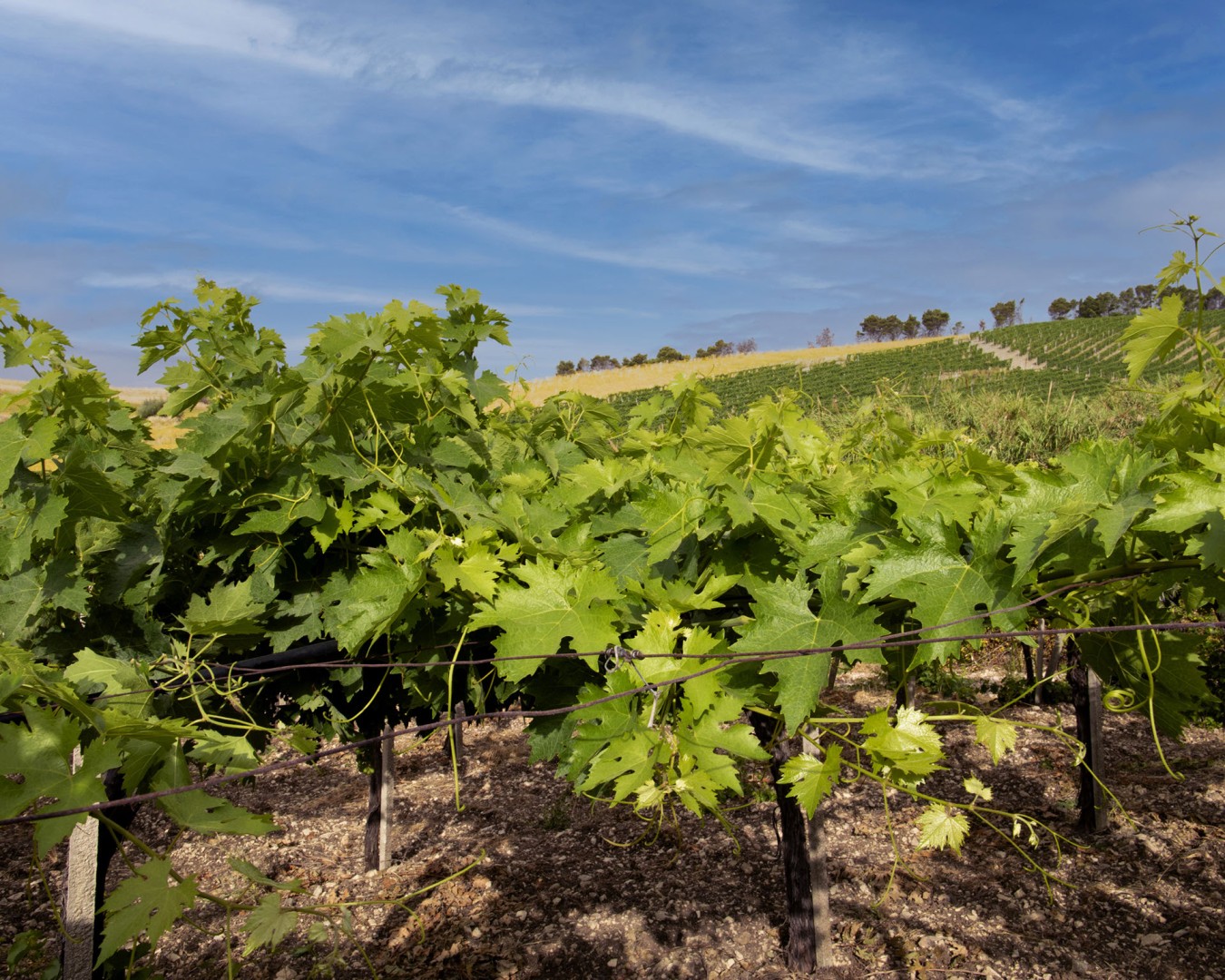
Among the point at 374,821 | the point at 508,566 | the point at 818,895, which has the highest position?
the point at 508,566

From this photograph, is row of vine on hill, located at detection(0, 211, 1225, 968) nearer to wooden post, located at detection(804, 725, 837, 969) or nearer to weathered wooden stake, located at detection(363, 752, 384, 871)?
wooden post, located at detection(804, 725, 837, 969)

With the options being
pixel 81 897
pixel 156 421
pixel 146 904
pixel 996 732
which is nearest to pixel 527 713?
pixel 146 904

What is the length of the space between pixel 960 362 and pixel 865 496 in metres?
51.6

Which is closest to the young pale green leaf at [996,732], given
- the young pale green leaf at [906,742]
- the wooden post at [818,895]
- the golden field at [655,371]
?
the young pale green leaf at [906,742]

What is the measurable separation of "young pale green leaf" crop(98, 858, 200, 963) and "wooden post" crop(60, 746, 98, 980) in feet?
5.30

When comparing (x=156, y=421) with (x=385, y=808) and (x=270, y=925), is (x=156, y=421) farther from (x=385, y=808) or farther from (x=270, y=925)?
(x=270, y=925)

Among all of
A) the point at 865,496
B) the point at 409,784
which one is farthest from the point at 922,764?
the point at 409,784

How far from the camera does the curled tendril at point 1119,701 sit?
167 centimetres

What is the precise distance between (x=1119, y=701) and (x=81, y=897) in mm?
3020

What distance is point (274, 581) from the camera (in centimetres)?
211

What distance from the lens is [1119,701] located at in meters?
1.90

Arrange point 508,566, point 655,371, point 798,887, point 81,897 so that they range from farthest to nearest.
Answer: point 655,371 → point 798,887 → point 81,897 → point 508,566

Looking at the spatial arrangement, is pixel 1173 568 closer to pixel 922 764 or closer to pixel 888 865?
pixel 922 764

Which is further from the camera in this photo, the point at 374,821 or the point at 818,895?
the point at 374,821
